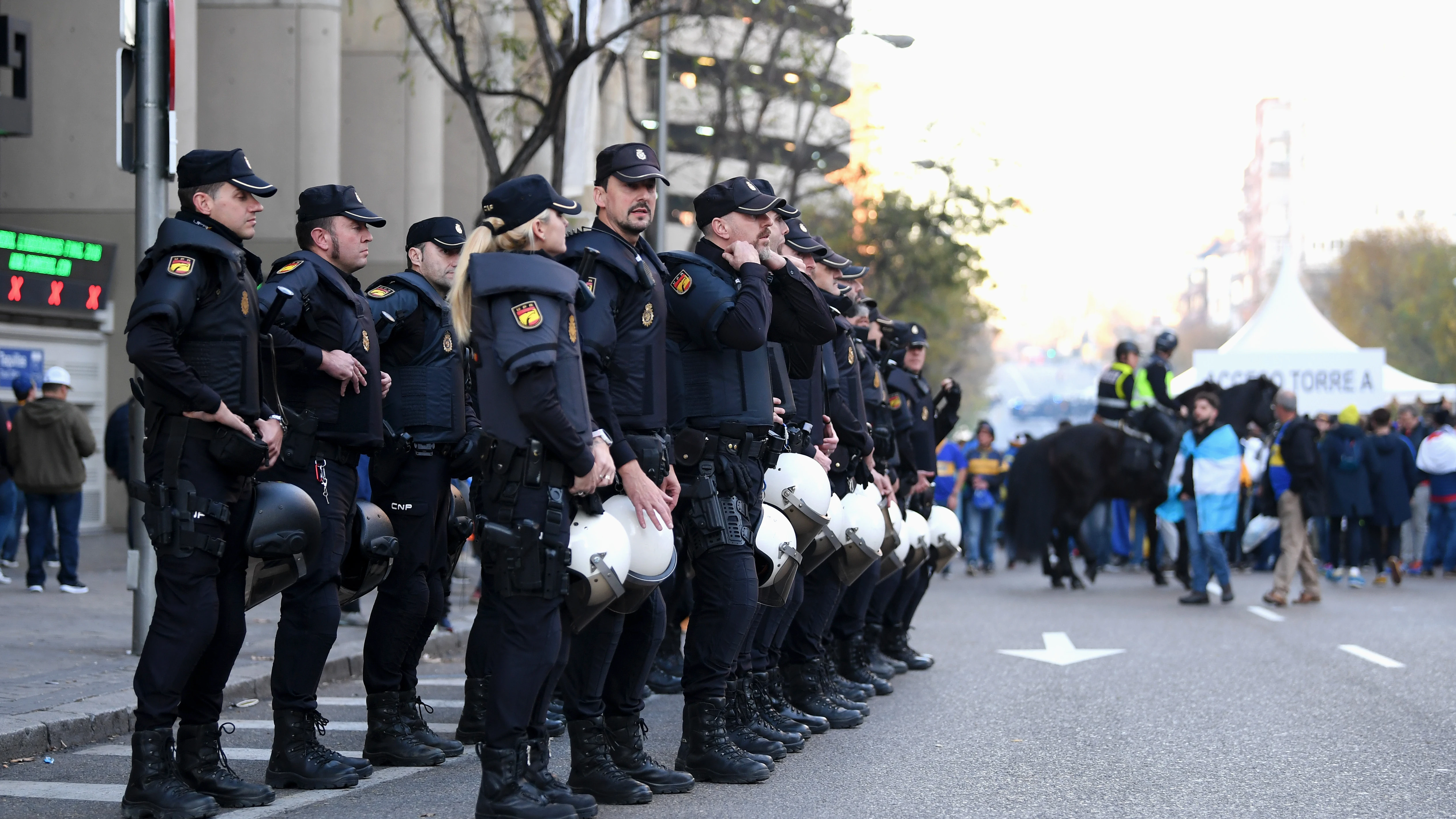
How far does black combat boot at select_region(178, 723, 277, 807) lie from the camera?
5.66m

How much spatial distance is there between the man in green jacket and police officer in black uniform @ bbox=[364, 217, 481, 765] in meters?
7.90

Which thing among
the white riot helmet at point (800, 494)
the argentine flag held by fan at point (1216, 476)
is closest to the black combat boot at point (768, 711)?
the white riot helmet at point (800, 494)

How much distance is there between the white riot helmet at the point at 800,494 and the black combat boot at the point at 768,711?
23.8 inches

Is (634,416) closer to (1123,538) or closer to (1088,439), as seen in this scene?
(1088,439)

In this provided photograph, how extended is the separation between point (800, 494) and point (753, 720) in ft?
3.18

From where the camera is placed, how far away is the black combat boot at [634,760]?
5.97m

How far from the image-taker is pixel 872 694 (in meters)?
8.94

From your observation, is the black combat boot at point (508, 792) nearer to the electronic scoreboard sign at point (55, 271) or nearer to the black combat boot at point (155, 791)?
the black combat boot at point (155, 791)

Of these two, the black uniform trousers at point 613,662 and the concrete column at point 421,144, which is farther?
the concrete column at point 421,144

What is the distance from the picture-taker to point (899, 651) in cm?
1043

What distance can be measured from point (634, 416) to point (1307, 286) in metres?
115

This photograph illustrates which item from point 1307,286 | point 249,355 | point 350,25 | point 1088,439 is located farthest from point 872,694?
point 1307,286

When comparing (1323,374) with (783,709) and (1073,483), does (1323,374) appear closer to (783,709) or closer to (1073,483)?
(1073,483)

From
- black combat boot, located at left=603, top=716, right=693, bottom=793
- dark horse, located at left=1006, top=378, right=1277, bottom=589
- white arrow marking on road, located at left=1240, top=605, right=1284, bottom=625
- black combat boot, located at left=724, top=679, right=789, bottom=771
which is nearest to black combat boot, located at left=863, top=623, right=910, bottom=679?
black combat boot, located at left=724, top=679, right=789, bottom=771
